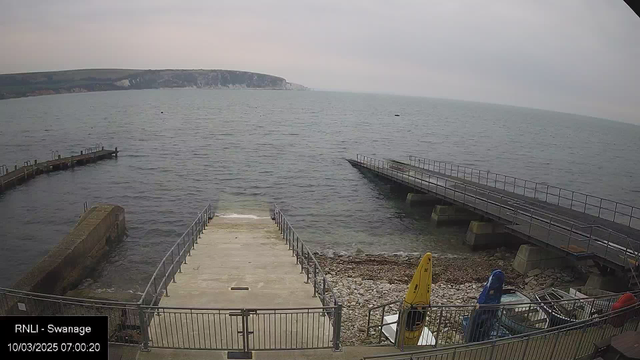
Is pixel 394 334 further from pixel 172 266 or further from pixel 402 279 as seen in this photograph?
pixel 402 279

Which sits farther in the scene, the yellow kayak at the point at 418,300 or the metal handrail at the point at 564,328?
the yellow kayak at the point at 418,300

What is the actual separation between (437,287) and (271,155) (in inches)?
1896

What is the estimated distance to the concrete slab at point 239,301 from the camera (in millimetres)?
9047

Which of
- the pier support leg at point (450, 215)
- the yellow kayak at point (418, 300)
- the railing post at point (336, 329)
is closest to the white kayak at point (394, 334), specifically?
the yellow kayak at point (418, 300)

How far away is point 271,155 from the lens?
6394 cm

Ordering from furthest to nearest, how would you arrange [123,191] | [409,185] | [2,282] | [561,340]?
[123,191] → [409,185] → [2,282] → [561,340]

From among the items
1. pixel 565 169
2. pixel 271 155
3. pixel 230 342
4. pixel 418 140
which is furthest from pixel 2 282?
pixel 418 140

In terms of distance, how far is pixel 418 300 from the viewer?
934 cm

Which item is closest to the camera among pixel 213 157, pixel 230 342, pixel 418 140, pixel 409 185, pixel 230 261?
pixel 230 342

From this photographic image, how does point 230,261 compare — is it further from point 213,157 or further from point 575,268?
point 213,157

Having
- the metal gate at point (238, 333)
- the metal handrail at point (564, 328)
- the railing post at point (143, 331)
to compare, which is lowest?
the metal gate at point (238, 333)

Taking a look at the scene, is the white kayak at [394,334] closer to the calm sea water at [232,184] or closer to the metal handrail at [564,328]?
the metal handrail at [564,328]

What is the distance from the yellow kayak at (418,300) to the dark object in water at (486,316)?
1.10 meters

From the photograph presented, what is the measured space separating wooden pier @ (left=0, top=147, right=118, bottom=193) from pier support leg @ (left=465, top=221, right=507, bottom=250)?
38.2 meters
